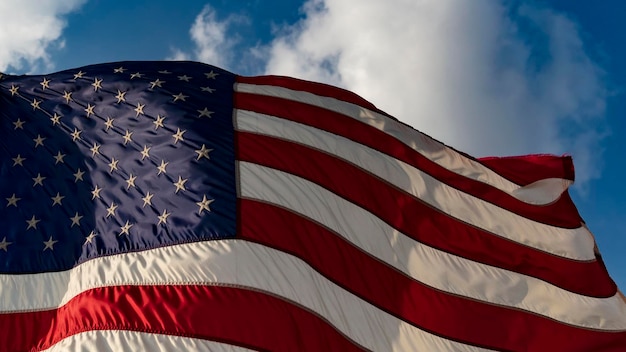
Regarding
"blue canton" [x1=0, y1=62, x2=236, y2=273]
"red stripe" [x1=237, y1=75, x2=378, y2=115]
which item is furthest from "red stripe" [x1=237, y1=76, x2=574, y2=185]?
"blue canton" [x1=0, y1=62, x2=236, y2=273]

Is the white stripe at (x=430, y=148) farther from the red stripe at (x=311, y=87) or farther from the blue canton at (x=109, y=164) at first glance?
the blue canton at (x=109, y=164)

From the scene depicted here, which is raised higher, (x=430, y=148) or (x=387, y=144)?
(x=430, y=148)

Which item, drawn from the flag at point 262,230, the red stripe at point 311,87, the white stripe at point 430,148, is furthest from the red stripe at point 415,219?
the red stripe at point 311,87

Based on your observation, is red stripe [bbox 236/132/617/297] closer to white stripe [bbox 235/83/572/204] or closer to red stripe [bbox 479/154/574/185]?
white stripe [bbox 235/83/572/204]

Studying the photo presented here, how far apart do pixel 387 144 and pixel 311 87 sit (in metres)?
1.74

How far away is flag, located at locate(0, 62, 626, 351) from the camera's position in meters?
7.62

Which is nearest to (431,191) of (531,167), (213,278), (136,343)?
(531,167)

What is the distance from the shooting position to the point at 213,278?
24.9 feet

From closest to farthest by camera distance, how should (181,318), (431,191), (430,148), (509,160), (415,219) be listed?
(181,318) < (415,219) < (431,191) < (430,148) < (509,160)

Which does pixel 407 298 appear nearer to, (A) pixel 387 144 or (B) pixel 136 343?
(A) pixel 387 144

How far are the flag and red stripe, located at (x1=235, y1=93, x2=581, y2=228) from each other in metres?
0.04

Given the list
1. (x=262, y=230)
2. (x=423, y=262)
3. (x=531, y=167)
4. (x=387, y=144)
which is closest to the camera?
(x=262, y=230)

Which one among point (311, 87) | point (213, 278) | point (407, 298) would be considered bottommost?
point (213, 278)

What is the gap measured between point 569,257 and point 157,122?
6612 millimetres
